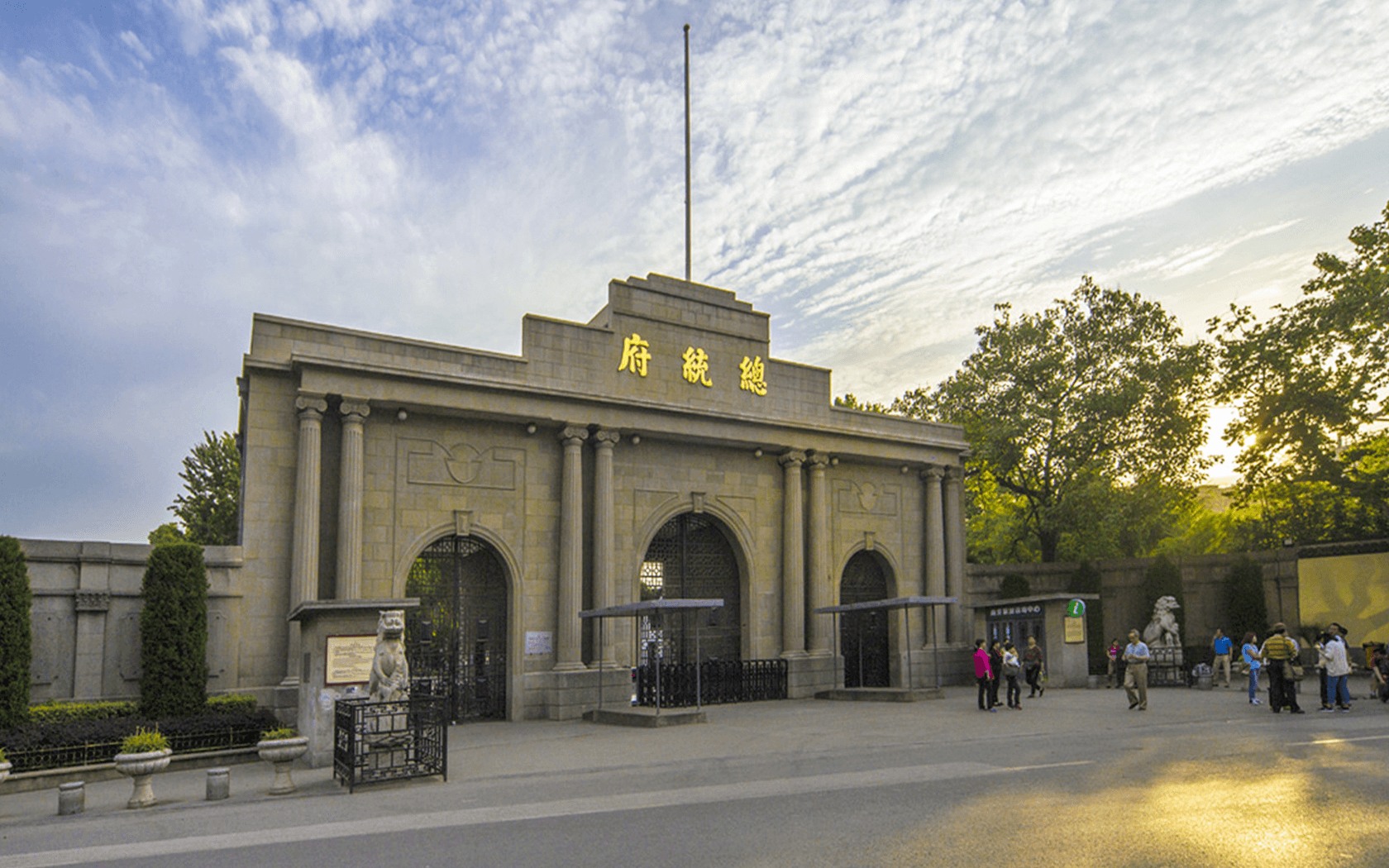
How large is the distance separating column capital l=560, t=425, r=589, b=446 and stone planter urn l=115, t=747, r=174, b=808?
12.8m

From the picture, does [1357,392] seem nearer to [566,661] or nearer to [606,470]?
[606,470]

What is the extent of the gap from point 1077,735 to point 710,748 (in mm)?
6235

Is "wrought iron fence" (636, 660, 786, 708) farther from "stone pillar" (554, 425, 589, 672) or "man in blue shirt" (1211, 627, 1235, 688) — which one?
"man in blue shirt" (1211, 627, 1235, 688)

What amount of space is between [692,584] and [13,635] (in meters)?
15.9

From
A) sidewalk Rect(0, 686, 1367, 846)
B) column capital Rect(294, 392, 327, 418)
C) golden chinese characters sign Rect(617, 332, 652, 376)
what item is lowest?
sidewalk Rect(0, 686, 1367, 846)

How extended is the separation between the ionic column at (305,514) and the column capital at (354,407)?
1.30ft

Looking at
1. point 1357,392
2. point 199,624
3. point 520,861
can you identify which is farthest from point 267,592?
point 1357,392

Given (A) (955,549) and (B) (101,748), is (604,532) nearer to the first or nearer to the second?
(B) (101,748)

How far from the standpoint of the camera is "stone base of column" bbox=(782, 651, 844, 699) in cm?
2727

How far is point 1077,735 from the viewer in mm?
16531

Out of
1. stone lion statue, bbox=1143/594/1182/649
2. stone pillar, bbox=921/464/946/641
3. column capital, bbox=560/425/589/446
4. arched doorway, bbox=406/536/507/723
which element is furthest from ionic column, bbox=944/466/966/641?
arched doorway, bbox=406/536/507/723

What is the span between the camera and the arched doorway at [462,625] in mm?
22781

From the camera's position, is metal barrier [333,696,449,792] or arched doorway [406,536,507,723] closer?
metal barrier [333,696,449,792]

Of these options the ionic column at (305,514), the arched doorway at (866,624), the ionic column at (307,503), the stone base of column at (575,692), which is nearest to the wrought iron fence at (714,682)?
the stone base of column at (575,692)
